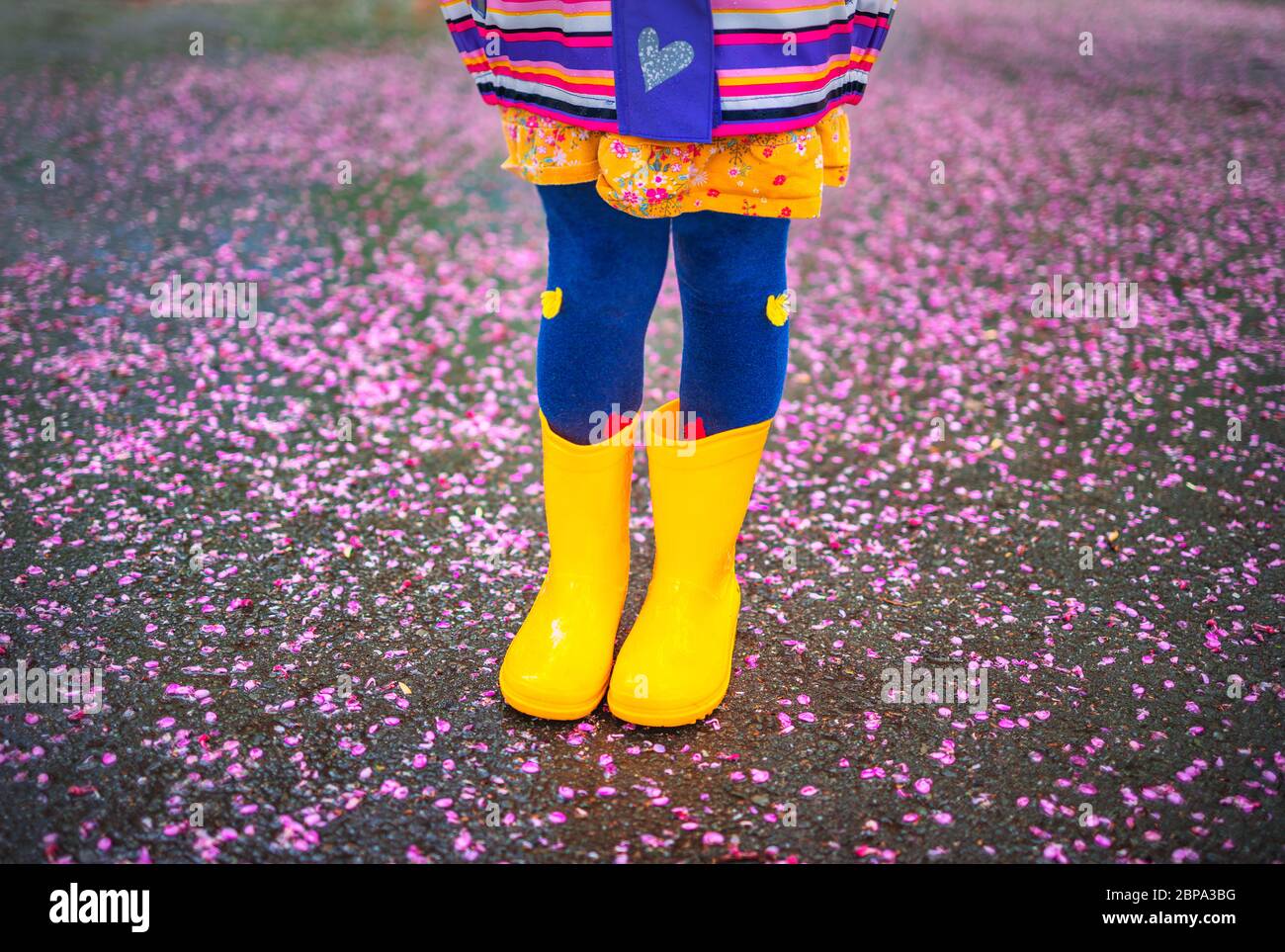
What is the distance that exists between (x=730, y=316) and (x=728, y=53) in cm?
35

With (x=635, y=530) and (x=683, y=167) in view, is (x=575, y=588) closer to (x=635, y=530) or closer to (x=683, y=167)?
(x=635, y=530)

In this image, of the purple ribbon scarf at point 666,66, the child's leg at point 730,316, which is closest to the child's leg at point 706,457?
the child's leg at point 730,316

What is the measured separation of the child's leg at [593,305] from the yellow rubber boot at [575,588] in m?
0.05

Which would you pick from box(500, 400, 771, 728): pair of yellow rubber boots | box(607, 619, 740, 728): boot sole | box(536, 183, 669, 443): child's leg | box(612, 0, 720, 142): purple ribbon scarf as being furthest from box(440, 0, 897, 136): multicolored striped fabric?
box(607, 619, 740, 728): boot sole

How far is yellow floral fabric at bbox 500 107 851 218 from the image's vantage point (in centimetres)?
131

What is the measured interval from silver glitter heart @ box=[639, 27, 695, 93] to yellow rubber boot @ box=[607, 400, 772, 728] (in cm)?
48

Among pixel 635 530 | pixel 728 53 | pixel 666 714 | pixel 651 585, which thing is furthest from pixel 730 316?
pixel 635 530

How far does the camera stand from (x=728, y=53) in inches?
50.4

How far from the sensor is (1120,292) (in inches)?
133

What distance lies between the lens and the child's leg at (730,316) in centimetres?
141

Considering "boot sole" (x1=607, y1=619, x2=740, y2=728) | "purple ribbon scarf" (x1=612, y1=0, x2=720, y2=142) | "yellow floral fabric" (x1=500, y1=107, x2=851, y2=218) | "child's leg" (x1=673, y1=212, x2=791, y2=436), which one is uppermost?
"purple ribbon scarf" (x1=612, y1=0, x2=720, y2=142)

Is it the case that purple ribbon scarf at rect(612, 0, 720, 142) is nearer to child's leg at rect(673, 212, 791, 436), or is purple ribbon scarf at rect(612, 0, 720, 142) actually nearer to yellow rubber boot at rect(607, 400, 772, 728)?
child's leg at rect(673, 212, 791, 436)
